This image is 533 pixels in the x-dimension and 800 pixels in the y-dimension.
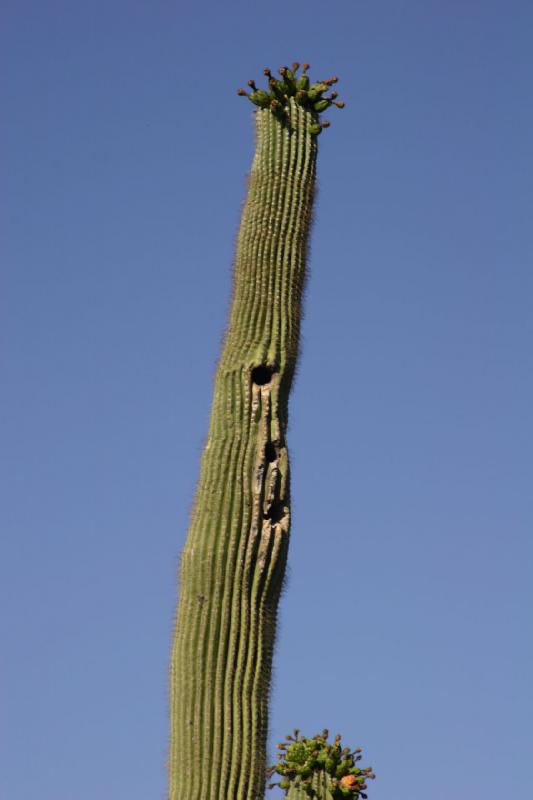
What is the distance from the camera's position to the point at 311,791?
11.7m

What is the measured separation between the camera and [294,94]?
13094 millimetres

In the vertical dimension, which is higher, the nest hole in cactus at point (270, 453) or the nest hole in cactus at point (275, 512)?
the nest hole in cactus at point (270, 453)

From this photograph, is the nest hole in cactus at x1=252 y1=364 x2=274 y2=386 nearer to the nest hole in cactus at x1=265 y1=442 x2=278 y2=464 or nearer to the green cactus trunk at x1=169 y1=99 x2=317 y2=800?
the green cactus trunk at x1=169 y1=99 x2=317 y2=800

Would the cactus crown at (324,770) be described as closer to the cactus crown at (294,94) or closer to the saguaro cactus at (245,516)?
the saguaro cactus at (245,516)

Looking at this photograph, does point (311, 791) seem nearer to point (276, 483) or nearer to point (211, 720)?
point (211, 720)

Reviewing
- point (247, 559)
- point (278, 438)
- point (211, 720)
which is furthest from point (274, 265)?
point (211, 720)

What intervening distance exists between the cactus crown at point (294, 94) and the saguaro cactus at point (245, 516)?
317mm

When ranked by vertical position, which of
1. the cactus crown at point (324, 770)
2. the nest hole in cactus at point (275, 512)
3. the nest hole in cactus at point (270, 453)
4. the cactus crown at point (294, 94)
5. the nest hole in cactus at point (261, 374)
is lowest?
the cactus crown at point (324, 770)

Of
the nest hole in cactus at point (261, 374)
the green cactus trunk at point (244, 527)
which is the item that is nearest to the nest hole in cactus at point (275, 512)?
the green cactus trunk at point (244, 527)

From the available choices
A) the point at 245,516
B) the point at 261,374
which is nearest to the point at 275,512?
the point at 245,516

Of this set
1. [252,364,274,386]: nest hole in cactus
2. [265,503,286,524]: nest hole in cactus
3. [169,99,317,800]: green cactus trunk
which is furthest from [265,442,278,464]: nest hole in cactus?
[252,364,274,386]: nest hole in cactus

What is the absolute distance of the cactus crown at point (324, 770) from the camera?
38.2 feet

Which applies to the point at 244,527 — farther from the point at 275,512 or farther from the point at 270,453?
the point at 270,453

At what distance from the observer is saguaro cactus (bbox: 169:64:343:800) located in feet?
33.5
